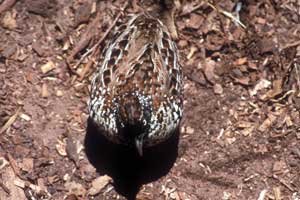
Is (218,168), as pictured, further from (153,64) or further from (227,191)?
(153,64)

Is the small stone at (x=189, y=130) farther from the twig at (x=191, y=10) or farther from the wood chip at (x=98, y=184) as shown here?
the twig at (x=191, y=10)

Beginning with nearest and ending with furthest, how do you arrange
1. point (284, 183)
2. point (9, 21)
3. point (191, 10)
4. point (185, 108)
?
point (284, 183), point (185, 108), point (9, 21), point (191, 10)

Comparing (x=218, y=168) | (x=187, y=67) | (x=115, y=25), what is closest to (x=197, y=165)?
(x=218, y=168)

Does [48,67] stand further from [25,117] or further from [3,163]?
[3,163]

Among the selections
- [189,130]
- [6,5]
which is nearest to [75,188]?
[189,130]

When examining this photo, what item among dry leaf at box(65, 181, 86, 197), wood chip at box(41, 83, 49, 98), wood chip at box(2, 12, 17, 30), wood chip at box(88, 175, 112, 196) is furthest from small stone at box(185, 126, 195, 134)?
wood chip at box(2, 12, 17, 30)

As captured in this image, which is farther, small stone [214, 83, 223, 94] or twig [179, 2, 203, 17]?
twig [179, 2, 203, 17]

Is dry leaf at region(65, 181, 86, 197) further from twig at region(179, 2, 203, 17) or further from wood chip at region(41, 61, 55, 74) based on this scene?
twig at region(179, 2, 203, 17)
